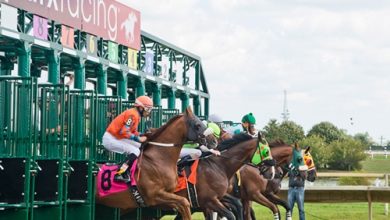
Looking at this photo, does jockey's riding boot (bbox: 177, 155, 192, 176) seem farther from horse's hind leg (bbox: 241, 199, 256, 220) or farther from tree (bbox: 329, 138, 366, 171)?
tree (bbox: 329, 138, 366, 171)

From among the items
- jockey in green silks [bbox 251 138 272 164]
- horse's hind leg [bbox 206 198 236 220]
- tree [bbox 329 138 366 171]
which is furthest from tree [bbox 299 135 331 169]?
horse's hind leg [bbox 206 198 236 220]

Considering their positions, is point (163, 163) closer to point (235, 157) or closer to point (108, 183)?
point (108, 183)

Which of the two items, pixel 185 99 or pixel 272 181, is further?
pixel 185 99

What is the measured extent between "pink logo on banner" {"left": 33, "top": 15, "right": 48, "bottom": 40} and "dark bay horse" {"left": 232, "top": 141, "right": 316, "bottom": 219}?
267 inches

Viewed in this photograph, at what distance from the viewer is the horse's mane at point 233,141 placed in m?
12.8

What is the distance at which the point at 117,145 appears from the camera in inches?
435

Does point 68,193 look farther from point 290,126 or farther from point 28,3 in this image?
point 290,126

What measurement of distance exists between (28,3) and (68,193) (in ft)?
29.3

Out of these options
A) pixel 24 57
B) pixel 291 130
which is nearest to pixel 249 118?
pixel 24 57

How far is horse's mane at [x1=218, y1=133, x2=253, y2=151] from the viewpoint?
1280cm

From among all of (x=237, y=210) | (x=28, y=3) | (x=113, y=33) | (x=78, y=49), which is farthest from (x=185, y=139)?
(x=113, y=33)

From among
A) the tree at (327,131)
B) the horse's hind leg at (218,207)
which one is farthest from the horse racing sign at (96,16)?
the tree at (327,131)

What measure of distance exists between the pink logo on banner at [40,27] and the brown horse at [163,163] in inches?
358

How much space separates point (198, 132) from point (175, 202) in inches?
34.5
